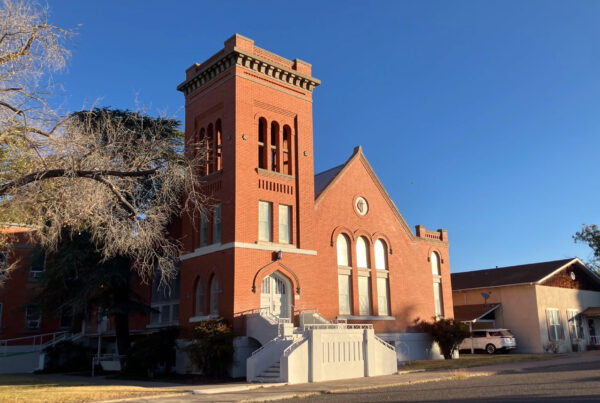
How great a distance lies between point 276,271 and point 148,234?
10.7 meters

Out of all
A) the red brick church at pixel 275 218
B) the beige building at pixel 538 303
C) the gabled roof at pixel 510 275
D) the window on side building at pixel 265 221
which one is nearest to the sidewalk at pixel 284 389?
the red brick church at pixel 275 218

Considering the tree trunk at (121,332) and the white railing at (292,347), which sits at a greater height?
the tree trunk at (121,332)

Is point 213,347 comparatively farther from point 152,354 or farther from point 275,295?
point 275,295

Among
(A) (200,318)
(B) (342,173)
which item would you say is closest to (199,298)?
(A) (200,318)

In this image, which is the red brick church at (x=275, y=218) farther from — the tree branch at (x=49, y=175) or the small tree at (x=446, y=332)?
the tree branch at (x=49, y=175)

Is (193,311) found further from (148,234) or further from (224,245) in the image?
(148,234)

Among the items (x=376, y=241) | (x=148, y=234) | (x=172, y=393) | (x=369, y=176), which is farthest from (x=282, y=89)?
(x=172, y=393)

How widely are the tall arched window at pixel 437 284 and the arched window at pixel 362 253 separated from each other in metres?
6.64

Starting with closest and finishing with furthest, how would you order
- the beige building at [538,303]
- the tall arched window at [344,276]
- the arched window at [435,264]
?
the tall arched window at [344,276], the arched window at [435,264], the beige building at [538,303]

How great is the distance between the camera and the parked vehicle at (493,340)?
35.4m

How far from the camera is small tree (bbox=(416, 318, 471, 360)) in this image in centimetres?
3186

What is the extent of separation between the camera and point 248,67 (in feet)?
87.4

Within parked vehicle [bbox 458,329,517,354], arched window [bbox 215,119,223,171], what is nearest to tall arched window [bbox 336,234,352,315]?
arched window [bbox 215,119,223,171]

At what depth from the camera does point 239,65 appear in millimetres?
26266
